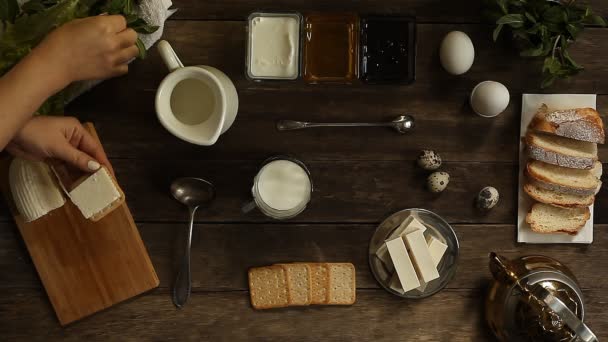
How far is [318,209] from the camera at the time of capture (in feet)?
3.85

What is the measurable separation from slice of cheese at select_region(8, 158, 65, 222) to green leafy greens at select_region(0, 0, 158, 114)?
→ 19 cm

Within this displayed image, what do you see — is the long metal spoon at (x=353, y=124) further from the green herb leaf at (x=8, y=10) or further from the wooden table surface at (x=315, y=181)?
the green herb leaf at (x=8, y=10)

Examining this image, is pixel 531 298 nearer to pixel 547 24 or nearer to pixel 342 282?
pixel 342 282

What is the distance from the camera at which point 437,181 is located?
3.72ft

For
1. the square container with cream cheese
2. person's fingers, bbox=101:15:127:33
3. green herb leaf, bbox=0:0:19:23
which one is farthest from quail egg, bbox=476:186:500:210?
green herb leaf, bbox=0:0:19:23

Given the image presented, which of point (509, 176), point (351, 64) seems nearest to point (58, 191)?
point (351, 64)

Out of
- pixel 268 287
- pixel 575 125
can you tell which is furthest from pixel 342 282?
pixel 575 125

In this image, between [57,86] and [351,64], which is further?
[351,64]

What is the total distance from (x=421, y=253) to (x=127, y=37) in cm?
70

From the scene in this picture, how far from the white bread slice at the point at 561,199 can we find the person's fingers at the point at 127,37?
2.75 ft

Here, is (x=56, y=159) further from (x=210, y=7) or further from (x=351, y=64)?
(x=351, y=64)

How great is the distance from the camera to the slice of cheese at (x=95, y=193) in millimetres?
992

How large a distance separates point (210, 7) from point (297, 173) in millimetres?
391

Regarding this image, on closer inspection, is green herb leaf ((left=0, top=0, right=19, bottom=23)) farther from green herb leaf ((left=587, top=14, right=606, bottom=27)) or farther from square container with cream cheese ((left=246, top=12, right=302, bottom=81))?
green herb leaf ((left=587, top=14, right=606, bottom=27))
